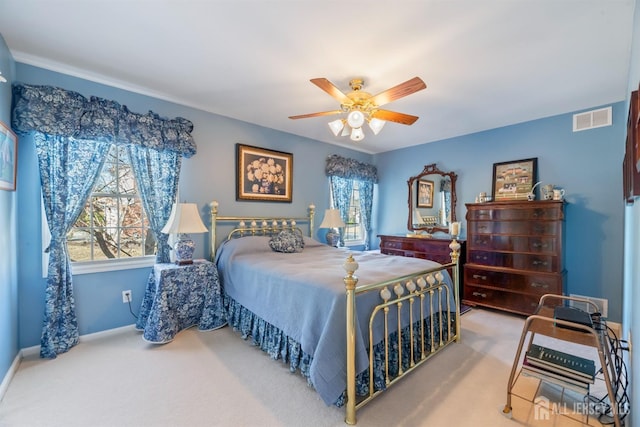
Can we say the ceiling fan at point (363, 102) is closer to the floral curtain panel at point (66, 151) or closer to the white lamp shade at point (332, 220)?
the white lamp shade at point (332, 220)

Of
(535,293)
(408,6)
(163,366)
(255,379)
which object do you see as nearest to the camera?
(408,6)

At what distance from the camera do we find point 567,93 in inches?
115

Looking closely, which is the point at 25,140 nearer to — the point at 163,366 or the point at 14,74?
the point at 14,74

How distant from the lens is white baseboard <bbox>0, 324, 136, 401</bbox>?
6.34ft

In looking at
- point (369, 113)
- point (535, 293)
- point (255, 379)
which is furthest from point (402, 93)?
point (535, 293)

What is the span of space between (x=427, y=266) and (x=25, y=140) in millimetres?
3847

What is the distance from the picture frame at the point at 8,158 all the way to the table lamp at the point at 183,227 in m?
1.18

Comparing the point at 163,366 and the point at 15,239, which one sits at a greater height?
the point at 15,239

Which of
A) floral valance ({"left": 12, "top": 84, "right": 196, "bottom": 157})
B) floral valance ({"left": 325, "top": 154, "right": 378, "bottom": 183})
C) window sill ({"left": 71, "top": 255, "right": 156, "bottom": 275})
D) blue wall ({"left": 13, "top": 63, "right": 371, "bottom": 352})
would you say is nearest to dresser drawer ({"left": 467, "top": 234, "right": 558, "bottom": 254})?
floral valance ({"left": 325, "top": 154, "right": 378, "bottom": 183})

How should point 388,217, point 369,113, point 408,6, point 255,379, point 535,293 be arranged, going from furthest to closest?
A: point 388,217, point 535,293, point 369,113, point 255,379, point 408,6

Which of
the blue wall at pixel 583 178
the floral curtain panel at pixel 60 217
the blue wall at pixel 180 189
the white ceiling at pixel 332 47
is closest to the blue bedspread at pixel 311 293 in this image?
the blue wall at pixel 180 189

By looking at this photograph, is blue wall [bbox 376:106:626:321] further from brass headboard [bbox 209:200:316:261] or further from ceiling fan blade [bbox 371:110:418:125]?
brass headboard [bbox 209:200:316:261]

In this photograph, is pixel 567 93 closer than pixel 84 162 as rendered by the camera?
No

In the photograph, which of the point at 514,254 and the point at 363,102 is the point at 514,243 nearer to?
the point at 514,254
